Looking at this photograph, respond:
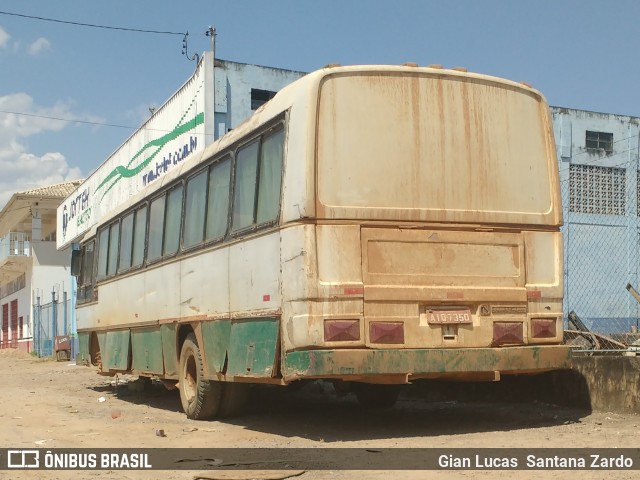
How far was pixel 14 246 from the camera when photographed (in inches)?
1828

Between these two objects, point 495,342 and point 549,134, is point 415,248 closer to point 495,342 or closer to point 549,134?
point 495,342

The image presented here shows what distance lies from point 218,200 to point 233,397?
2.35m

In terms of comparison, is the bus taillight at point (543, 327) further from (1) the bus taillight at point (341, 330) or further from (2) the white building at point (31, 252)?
(2) the white building at point (31, 252)

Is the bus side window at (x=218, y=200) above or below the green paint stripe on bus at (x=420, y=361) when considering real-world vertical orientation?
above

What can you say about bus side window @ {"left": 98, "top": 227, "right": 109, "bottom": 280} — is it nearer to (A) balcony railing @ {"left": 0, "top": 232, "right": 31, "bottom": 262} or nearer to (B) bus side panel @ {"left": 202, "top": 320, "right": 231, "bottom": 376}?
(B) bus side panel @ {"left": 202, "top": 320, "right": 231, "bottom": 376}

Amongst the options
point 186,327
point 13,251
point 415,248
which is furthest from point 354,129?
point 13,251

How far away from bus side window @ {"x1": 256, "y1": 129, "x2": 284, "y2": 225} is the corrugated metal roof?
111ft

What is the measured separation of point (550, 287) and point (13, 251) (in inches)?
1629

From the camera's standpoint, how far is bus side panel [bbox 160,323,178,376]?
11703 mm

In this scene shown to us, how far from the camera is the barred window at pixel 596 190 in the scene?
2420 cm

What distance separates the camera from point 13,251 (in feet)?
152

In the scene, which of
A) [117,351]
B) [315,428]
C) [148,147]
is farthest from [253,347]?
[148,147]

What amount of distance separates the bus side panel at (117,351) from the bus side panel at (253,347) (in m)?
4.97

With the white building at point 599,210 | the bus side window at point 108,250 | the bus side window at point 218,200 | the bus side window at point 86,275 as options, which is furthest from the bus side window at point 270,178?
the white building at point 599,210
